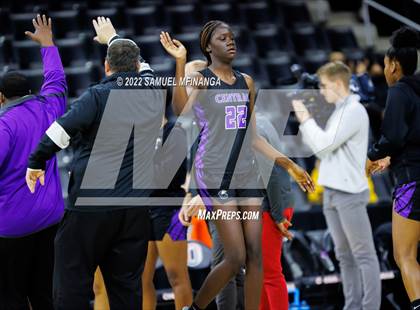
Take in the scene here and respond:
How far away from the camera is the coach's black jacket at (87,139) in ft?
12.3

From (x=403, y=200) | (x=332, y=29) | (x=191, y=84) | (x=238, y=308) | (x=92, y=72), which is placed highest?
(x=332, y=29)

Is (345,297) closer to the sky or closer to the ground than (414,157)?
closer to the ground

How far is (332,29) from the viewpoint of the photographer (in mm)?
10242

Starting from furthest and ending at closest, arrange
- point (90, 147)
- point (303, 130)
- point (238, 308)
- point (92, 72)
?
point (92, 72) < point (303, 130) < point (238, 308) < point (90, 147)

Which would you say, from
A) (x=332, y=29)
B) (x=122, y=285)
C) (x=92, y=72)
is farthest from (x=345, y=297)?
(x=332, y=29)

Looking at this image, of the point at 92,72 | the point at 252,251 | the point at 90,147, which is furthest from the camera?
the point at 92,72

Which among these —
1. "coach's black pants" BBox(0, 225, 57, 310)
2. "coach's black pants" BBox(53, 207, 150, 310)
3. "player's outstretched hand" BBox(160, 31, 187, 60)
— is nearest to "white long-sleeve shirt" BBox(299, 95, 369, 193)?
"player's outstretched hand" BBox(160, 31, 187, 60)

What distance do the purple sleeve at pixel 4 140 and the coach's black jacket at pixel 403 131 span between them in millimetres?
2039

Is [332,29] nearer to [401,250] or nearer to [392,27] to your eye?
[392,27]

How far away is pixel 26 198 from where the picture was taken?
4223mm

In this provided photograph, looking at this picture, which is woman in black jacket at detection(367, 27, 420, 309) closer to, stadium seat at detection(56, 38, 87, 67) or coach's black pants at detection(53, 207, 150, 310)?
coach's black pants at detection(53, 207, 150, 310)

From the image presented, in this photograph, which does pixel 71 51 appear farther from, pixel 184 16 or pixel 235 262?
pixel 235 262

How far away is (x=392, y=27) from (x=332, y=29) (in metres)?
1.09

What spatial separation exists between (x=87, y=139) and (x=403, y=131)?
1.73m
